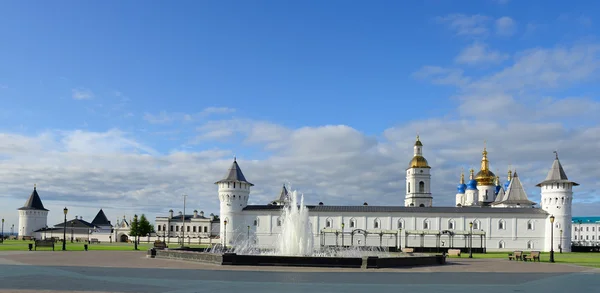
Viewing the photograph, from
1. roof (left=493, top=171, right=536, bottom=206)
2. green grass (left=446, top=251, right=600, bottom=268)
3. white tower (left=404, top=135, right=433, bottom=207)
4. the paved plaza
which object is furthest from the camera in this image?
white tower (left=404, top=135, right=433, bottom=207)

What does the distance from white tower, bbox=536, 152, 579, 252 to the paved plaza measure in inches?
1663

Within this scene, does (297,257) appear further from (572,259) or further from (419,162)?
(419,162)

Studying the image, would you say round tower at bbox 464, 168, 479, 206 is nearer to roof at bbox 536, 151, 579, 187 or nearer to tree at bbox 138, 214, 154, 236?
roof at bbox 536, 151, 579, 187

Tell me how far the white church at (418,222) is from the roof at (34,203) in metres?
48.7

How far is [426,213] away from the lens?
67188mm

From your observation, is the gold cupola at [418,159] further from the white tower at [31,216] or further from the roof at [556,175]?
the white tower at [31,216]

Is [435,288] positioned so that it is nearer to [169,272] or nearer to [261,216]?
[169,272]

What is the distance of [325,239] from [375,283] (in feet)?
169

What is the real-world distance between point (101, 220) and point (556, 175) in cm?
9037

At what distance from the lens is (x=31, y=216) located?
10169cm

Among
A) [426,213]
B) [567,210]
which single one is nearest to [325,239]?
[426,213]

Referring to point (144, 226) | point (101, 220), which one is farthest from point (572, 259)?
point (101, 220)

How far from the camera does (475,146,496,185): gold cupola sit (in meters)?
96.3

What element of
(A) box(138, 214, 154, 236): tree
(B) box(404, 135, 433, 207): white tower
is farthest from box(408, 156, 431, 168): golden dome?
(A) box(138, 214, 154, 236): tree
